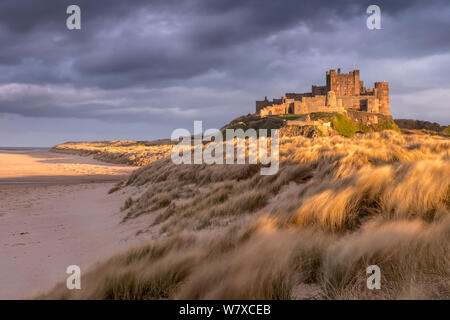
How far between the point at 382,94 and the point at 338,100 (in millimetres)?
16181

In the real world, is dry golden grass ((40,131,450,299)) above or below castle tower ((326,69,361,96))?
below

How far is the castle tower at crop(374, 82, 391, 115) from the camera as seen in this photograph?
76188mm

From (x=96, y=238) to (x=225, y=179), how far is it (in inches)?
170

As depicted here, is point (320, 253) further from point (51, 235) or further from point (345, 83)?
point (345, 83)

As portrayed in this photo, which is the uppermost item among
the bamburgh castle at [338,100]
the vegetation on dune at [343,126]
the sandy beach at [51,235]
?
the bamburgh castle at [338,100]

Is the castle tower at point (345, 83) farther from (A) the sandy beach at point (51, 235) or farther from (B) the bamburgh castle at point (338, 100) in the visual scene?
(A) the sandy beach at point (51, 235)

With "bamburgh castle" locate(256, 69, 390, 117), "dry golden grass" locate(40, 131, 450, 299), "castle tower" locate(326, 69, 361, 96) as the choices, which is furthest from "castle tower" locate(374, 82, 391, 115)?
"dry golden grass" locate(40, 131, 450, 299)

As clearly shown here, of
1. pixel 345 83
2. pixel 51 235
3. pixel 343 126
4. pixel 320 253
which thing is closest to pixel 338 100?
pixel 345 83

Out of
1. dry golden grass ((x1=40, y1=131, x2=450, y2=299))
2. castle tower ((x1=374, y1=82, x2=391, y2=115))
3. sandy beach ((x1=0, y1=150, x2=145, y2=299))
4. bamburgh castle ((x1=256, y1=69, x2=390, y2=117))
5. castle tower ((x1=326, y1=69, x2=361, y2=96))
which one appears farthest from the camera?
castle tower ((x1=326, y1=69, x2=361, y2=96))

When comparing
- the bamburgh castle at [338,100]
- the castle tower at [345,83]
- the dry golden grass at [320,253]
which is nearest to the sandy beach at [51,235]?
the dry golden grass at [320,253]

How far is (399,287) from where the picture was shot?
2.05 meters

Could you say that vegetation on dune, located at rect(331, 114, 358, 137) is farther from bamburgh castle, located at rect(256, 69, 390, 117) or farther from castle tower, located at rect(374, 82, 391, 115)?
castle tower, located at rect(374, 82, 391, 115)

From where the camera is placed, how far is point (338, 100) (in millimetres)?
70062

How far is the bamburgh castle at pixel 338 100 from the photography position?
64062 mm
